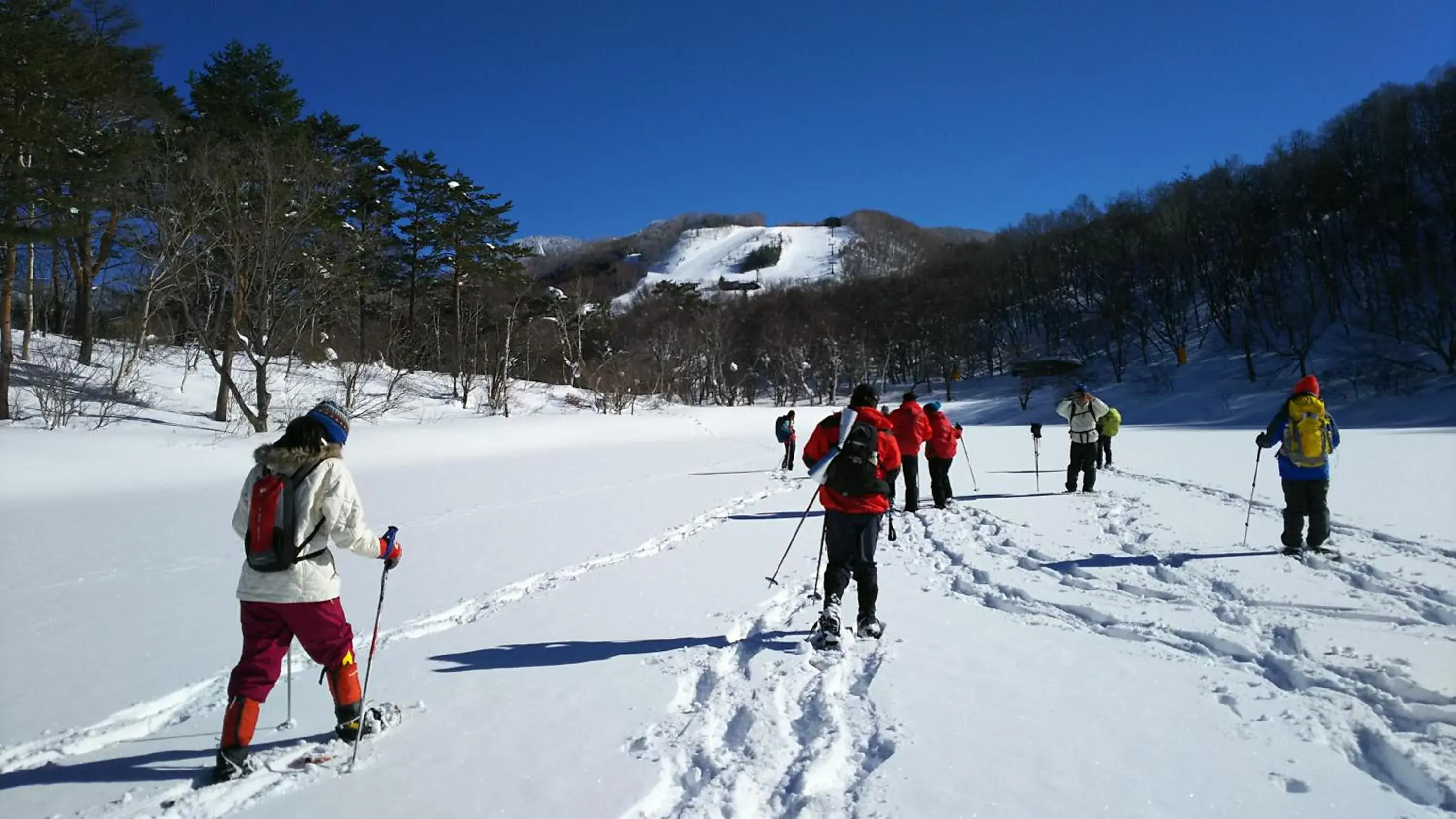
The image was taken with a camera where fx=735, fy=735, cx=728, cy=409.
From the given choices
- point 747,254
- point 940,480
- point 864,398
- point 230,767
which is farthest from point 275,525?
point 747,254

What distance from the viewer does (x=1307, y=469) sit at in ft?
23.0

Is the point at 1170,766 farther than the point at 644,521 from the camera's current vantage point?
No

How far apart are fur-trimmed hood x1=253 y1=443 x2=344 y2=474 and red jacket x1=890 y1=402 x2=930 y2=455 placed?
8310 millimetres

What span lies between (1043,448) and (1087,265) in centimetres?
5191

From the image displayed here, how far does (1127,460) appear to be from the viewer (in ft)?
55.8

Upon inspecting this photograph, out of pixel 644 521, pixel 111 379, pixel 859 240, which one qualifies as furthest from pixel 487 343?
pixel 859 240

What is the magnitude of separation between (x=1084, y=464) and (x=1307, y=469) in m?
4.86

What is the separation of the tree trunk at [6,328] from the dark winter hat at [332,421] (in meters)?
19.1

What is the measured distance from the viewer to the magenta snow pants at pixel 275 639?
10.9 feet

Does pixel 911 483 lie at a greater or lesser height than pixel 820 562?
greater

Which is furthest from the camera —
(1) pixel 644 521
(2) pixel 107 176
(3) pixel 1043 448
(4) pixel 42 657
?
(3) pixel 1043 448

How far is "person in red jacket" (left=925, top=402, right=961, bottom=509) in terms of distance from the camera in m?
11.3

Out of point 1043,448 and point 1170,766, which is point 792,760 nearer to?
point 1170,766

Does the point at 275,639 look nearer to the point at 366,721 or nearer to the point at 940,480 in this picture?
the point at 366,721
